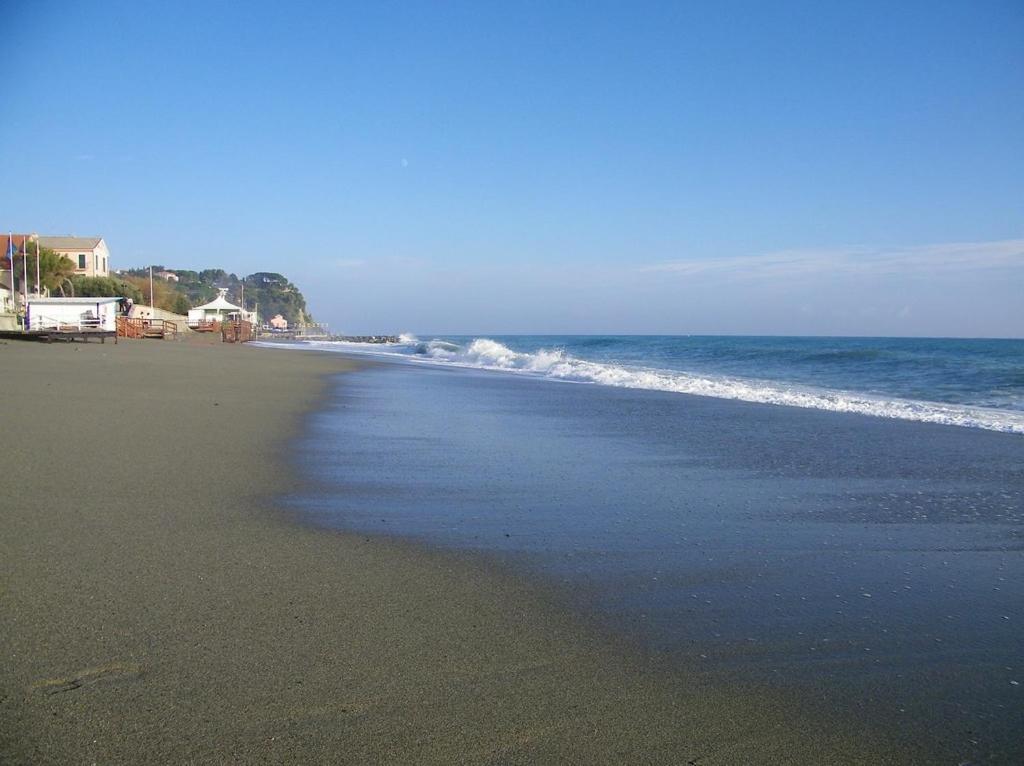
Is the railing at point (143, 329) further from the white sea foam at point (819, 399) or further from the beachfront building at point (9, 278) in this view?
the white sea foam at point (819, 399)

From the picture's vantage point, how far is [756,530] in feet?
18.1

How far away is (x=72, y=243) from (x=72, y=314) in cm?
4030

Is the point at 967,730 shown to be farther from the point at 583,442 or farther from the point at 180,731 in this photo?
the point at 583,442

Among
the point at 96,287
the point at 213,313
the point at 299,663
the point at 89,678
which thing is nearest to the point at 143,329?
the point at 96,287

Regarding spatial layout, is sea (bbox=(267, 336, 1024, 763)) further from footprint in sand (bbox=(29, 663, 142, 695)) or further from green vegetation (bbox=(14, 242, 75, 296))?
green vegetation (bbox=(14, 242, 75, 296))

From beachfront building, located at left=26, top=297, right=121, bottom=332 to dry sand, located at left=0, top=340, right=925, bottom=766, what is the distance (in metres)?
29.7

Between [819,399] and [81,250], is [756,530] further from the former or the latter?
[81,250]

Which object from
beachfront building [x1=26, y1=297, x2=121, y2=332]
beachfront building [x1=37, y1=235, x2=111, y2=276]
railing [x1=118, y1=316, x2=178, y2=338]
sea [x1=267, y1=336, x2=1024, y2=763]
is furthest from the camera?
beachfront building [x1=37, y1=235, x2=111, y2=276]

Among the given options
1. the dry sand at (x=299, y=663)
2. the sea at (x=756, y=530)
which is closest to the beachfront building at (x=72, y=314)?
the sea at (x=756, y=530)

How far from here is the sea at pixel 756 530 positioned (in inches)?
127

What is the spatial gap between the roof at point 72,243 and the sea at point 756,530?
6465 centimetres

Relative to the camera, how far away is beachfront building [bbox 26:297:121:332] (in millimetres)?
31688

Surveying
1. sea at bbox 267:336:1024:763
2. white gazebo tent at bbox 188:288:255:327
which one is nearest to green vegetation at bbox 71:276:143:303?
white gazebo tent at bbox 188:288:255:327

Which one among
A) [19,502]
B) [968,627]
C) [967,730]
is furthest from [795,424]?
[19,502]
